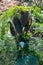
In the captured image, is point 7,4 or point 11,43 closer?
point 11,43

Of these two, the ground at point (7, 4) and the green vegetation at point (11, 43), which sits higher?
the green vegetation at point (11, 43)

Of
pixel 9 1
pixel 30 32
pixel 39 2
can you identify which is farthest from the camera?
pixel 9 1

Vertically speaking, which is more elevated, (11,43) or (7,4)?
(11,43)

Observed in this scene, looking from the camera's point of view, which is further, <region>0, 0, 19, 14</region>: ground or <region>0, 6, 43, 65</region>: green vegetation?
<region>0, 0, 19, 14</region>: ground

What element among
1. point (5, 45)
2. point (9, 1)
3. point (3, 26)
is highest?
point (3, 26)

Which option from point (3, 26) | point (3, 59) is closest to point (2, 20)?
point (3, 26)

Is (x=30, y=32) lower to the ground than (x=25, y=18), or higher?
lower

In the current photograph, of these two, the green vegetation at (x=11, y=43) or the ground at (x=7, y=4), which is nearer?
the green vegetation at (x=11, y=43)

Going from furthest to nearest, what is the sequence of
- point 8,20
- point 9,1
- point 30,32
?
point 9,1, point 30,32, point 8,20

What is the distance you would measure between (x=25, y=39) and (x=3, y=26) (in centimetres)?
37

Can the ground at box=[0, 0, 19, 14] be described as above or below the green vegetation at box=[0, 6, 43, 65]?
below

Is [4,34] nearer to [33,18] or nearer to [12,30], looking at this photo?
[12,30]

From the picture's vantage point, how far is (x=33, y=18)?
3.84 m

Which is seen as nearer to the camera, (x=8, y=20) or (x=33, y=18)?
(x=8, y=20)
